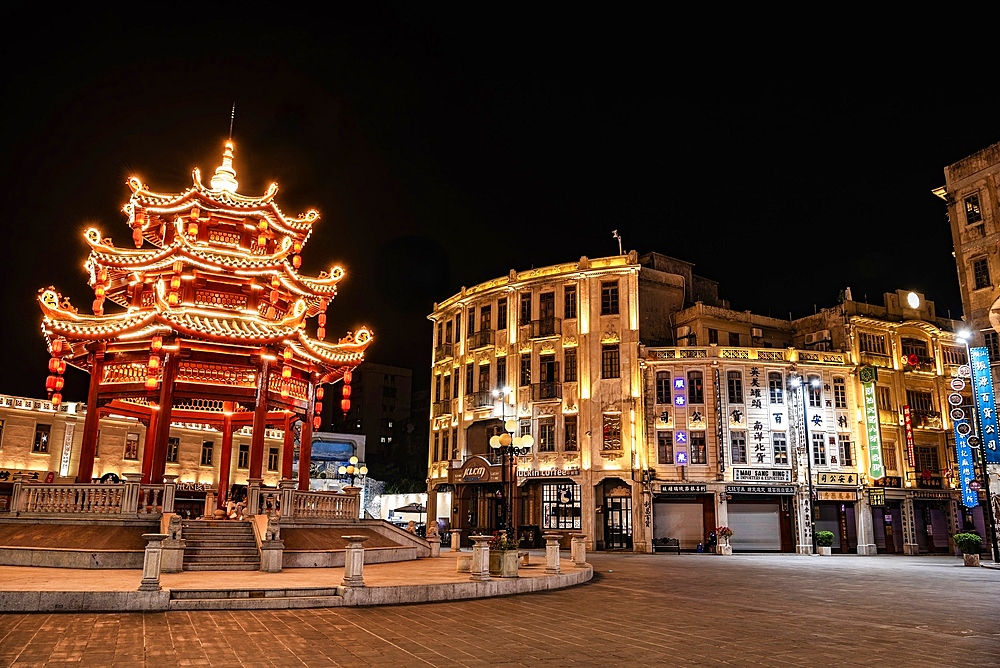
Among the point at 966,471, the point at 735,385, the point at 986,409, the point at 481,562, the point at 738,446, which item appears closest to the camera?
the point at 481,562

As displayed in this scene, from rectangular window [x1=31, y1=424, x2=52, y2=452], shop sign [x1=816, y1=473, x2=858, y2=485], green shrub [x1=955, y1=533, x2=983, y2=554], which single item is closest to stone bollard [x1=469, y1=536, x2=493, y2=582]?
green shrub [x1=955, y1=533, x2=983, y2=554]

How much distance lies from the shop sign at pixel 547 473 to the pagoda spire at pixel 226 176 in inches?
980

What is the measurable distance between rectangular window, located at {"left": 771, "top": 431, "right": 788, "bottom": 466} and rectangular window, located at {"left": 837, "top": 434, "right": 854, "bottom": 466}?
3.76 m

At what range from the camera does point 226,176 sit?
26703 mm

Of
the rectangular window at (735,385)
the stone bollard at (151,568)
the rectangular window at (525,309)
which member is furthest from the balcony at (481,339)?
the stone bollard at (151,568)

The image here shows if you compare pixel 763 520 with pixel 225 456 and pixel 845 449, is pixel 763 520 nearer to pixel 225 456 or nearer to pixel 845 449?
pixel 845 449

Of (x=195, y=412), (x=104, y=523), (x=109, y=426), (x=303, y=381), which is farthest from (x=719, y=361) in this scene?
(x=109, y=426)

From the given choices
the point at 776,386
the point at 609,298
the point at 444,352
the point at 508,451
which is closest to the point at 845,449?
the point at 776,386

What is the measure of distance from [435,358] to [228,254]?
2977 centimetres

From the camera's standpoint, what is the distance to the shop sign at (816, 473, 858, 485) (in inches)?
A: 1724

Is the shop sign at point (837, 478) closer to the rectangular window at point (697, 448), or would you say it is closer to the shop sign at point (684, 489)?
the rectangular window at point (697, 448)

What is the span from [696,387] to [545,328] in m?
9.76

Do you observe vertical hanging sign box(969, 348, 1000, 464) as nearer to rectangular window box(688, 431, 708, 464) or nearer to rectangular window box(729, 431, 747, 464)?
rectangular window box(729, 431, 747, 464)

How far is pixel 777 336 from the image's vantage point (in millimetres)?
51562
